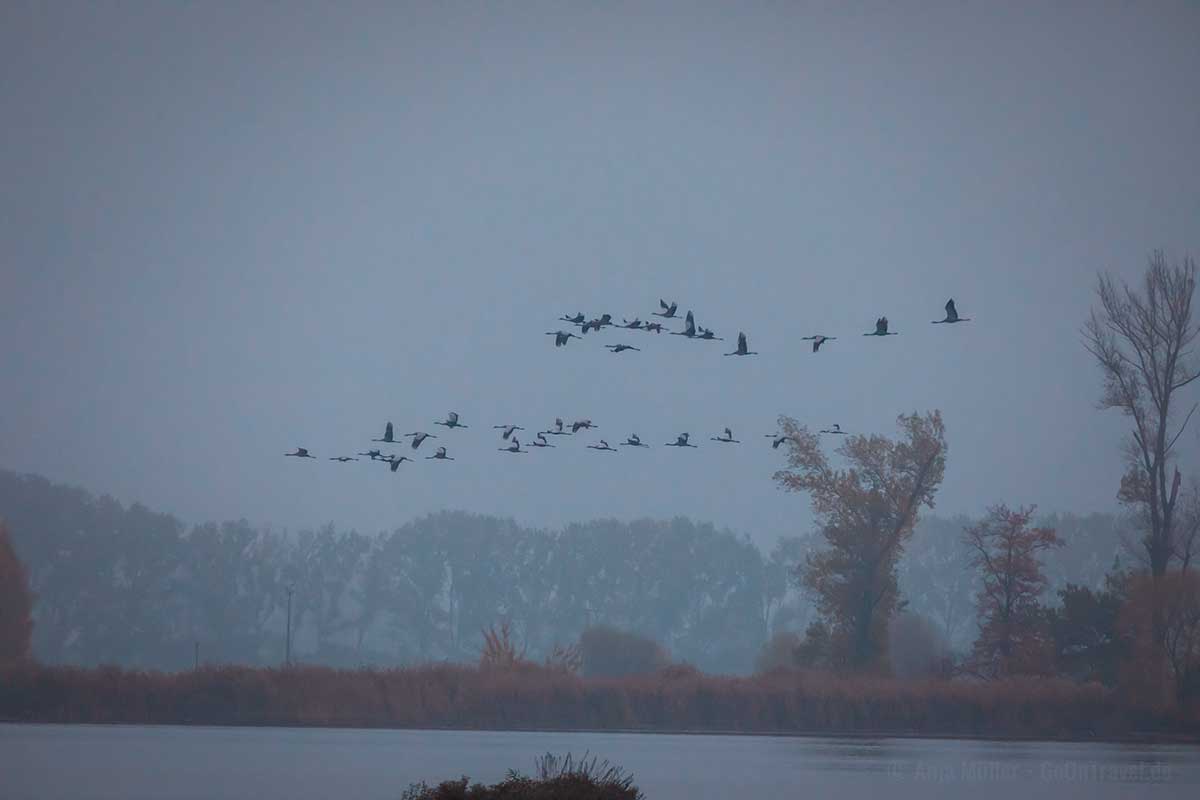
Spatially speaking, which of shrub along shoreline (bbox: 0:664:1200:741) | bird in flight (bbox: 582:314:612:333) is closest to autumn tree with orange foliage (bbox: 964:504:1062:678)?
shrub along shoreline (bbox: 0:664:1200:741)

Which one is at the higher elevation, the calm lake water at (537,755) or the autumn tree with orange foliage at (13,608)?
the autumn tree with orange foliage at (13,608)

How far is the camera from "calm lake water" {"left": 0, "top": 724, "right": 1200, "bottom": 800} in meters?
37.5

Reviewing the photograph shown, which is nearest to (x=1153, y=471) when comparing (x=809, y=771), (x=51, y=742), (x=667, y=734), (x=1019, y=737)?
(x=1019, y=737)

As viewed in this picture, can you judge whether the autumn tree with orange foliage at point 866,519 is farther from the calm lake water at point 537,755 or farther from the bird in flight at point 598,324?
the bird in flight at point 598,324

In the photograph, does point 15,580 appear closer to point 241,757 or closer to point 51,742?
point 51,742

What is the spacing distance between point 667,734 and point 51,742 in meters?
23.1

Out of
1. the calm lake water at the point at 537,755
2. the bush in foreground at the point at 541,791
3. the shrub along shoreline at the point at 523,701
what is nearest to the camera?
the bush in foreground at the point at 541,791

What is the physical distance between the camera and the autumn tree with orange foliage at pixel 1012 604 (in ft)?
213

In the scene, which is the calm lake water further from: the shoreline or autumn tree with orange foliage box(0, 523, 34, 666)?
autumn tree with orange foliage box(0, 523, 34, 666)

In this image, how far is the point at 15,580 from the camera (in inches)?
2943

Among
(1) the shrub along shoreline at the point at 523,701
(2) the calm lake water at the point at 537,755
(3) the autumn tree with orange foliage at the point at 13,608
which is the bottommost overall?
(2) the calm lake water at the point at 537,755

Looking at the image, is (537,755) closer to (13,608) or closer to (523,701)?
(523,701)

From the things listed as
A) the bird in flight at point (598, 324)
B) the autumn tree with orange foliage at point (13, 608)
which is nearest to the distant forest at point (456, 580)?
the autumn tree with orange foliage at point (13, 608)

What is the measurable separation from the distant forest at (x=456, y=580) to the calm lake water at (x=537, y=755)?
43.9m
